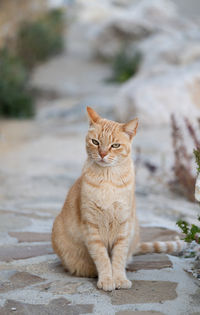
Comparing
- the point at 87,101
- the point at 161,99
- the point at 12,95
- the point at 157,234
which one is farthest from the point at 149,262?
the point at 12,95

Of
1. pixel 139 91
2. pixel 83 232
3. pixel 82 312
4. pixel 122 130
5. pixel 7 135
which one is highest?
pixel 139 91

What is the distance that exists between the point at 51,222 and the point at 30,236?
51 centimetres

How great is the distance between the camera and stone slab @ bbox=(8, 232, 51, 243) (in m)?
3.78

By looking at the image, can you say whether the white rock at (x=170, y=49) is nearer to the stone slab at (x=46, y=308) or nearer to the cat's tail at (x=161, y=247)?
the cat's tail at (x=161, y=247)

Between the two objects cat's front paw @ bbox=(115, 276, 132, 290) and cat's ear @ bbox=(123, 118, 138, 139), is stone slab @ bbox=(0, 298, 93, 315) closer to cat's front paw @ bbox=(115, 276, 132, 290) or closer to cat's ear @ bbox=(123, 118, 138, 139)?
cat's front paw @ bbox=(115, 276, 132, 290)

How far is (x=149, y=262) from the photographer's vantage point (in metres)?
3.25

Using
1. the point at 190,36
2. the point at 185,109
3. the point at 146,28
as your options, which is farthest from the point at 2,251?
the point at 146,28

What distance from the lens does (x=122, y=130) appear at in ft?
9.92

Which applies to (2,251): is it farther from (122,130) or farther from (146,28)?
(146,28)

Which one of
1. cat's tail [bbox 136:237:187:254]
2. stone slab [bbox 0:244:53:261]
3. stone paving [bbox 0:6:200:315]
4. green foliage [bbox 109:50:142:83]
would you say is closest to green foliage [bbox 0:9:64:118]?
stone paving [bbox 0:6:200:315]

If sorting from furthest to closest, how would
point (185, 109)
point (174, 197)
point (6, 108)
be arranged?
point (6, 108) → point (185, 109) → point (174, 197)

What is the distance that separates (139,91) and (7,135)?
304 centimetres

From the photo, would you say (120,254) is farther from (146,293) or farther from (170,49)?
(170,49)

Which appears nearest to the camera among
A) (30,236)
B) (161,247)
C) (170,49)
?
(161,247)
